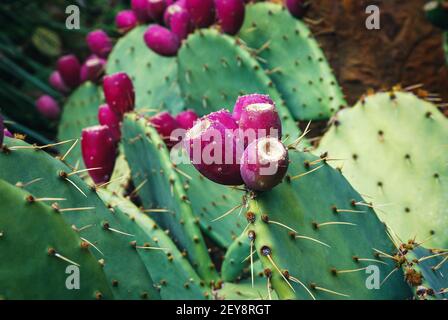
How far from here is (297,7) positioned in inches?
98.0

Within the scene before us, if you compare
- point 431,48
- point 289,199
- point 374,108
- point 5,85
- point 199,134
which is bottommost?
point 5,85

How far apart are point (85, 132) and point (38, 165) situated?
0.65 meters

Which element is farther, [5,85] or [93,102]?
[5,85]

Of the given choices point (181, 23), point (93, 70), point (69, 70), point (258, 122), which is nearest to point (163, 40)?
point (181, 23)

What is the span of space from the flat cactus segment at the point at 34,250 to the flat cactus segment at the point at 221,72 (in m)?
1.19

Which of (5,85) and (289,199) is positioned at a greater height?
(289,199)

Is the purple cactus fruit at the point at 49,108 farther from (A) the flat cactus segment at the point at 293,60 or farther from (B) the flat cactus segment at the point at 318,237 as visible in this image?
(B) the flat cactus segment at the point at 318,237

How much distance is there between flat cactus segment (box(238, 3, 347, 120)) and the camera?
2.36 metres

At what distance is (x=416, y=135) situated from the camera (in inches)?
66.6

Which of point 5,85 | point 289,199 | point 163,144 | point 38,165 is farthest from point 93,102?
point 289,199

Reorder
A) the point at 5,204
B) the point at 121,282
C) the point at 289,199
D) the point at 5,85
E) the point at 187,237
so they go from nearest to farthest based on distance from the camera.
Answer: the point at 5,204 < the point at 289,199 < the point at 121,282 < the point at 187,237 < the point at 5,85

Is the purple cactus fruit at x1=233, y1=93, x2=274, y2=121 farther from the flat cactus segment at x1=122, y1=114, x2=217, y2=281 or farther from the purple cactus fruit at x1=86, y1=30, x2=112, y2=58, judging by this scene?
the purple cactus fruit at x1=86, y1=30, x2=112, y2=58

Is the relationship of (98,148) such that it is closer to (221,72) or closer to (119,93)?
(119,93)

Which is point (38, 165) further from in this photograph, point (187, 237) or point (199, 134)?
point (187, 237)
